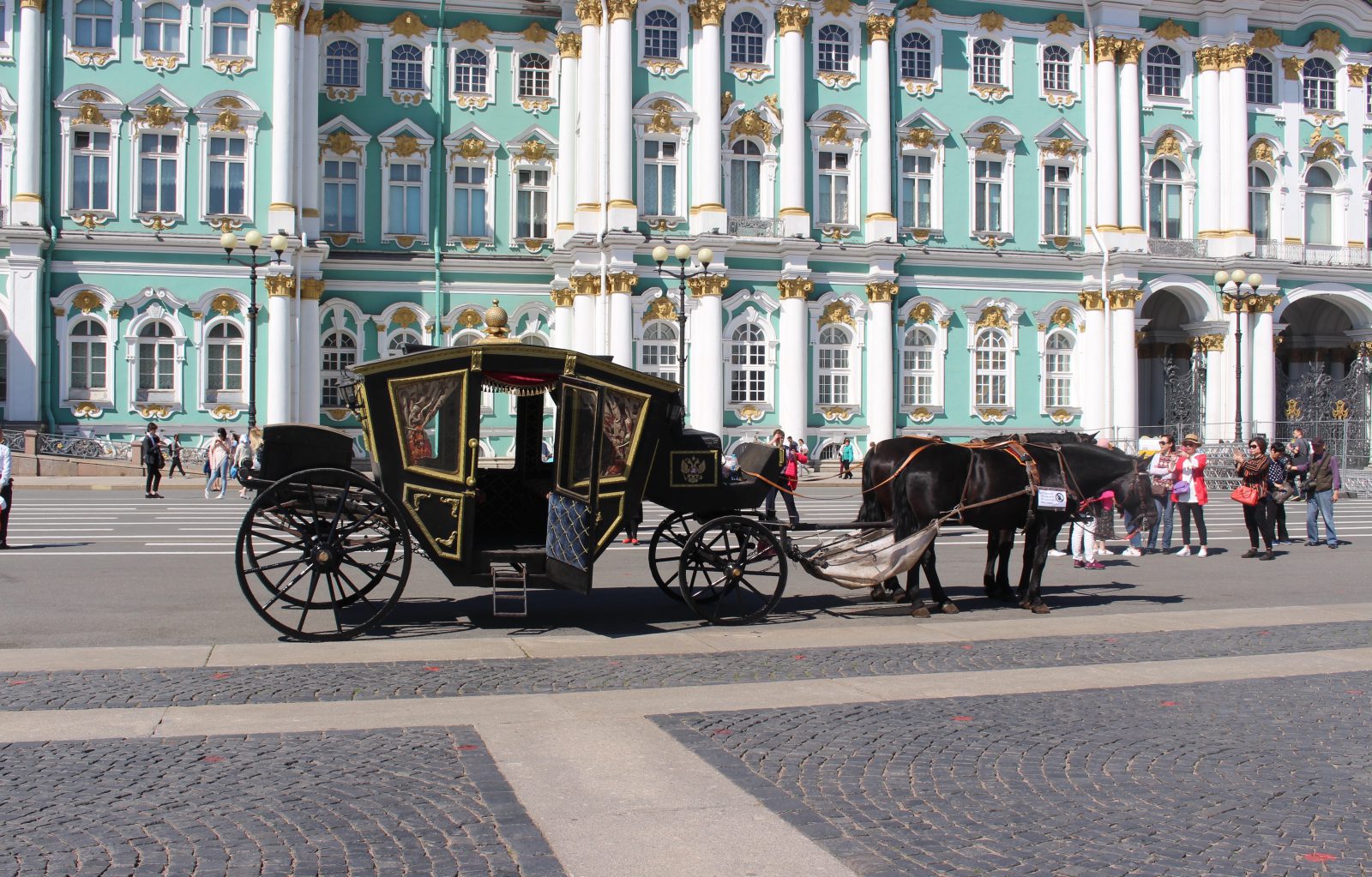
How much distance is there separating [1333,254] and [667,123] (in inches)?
940

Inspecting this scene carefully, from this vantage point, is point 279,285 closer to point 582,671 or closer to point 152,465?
point 152,465

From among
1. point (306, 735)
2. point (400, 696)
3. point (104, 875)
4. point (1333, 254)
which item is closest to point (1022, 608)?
point (400, 696)

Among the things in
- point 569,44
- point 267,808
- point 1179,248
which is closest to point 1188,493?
point 267,808

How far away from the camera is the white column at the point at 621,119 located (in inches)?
1620

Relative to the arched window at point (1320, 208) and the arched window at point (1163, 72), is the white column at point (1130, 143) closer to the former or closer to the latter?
the arched window at point (1163, 72)

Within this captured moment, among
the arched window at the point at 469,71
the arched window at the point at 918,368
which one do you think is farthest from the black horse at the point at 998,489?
the arched window at the point at 469,71

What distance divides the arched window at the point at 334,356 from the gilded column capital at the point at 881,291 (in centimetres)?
1650

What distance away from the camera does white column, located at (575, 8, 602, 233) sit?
41.7 metres

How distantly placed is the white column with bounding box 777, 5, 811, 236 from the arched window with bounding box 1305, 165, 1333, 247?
18803 millimetres

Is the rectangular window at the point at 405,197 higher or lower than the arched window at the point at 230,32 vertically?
lower

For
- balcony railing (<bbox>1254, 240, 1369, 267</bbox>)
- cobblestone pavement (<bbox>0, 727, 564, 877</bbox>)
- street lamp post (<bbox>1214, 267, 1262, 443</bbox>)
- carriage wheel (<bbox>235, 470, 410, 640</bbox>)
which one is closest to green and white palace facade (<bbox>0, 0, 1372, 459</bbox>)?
balcony railing (<bbox>1254, 240, 1369, 267</bbox>)

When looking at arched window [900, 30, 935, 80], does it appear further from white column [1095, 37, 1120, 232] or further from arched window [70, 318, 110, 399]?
arched window [70, 318, 110, 399]

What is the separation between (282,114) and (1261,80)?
33.0m

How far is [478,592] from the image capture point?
14680 millimetres
